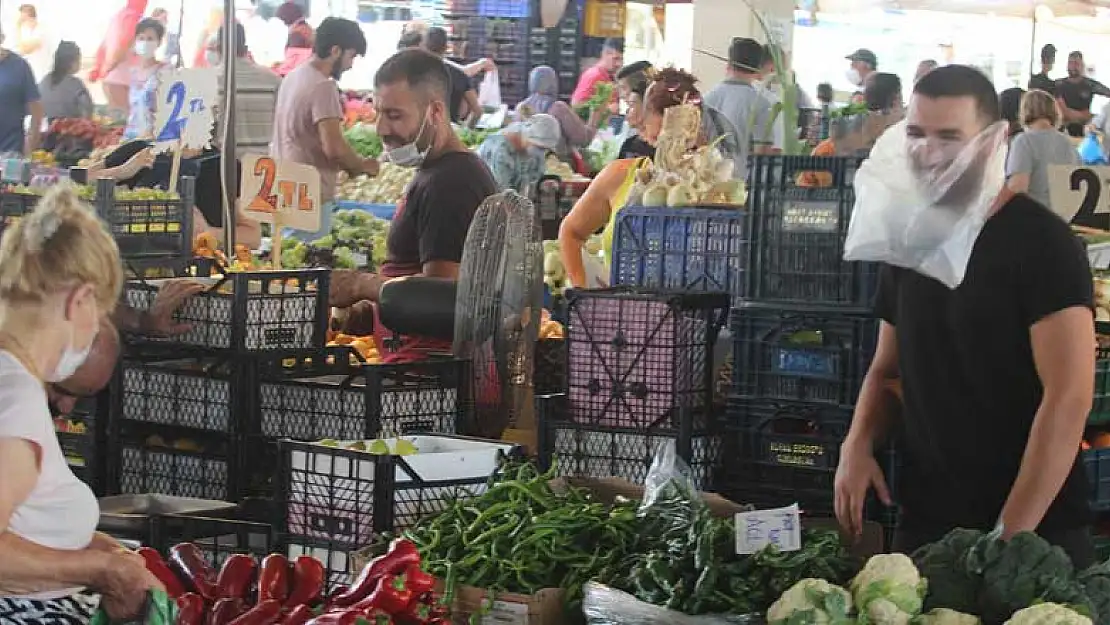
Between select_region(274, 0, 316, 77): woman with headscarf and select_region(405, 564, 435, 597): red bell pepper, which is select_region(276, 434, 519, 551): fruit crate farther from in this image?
select_region(274, 0, 316, 77): woman with headscarf

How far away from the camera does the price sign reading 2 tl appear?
6.05 m

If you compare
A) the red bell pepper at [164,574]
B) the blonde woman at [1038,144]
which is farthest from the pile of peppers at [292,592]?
the blonde woman at [1038,144]

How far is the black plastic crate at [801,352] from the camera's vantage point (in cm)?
414

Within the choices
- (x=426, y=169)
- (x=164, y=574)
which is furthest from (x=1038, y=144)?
(x=164, y=574)

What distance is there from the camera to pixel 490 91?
516 inches

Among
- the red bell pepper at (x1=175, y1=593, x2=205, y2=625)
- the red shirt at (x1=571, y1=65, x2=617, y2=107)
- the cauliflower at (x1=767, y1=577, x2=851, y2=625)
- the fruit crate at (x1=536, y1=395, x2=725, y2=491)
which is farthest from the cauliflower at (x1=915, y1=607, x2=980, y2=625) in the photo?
the red shirt at (x1=571, y1=65, x2=617, y2=107)

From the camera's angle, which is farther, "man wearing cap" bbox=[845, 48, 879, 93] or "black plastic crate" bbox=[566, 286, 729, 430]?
"man wearing cap" bbox=[845, 48, 879, 93]

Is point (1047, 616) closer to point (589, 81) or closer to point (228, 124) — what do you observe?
point (228, 124)

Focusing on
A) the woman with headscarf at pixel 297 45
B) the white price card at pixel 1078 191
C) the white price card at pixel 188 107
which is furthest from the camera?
the woman with headscarf at pixel 297 45

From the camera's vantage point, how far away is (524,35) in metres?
13.1

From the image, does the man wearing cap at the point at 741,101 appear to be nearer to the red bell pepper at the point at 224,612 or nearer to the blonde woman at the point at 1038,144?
the blonde woman at the point at 1038,144

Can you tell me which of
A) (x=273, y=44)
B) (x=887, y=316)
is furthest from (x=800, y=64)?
(x=887, y=316)

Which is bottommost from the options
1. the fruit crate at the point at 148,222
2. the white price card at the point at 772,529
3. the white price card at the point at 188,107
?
the white price card at the point at 772,529

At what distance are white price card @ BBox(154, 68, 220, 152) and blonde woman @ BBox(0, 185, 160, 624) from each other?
3.91m
